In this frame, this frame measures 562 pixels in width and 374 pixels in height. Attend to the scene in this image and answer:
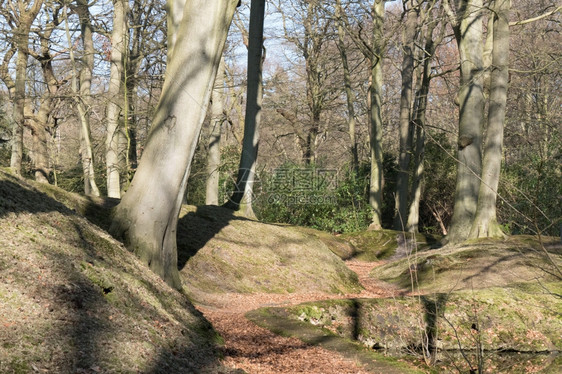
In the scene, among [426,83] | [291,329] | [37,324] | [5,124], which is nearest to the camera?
[37,324]

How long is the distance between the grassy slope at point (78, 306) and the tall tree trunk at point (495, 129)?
867 centimetres

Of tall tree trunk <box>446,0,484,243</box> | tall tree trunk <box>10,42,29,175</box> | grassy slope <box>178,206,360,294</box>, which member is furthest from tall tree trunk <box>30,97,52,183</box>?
tall tree trunk <box>446,0,484,243</box>

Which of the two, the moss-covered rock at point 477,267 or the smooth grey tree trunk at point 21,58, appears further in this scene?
the smooth grey tree trunk at point 21,58

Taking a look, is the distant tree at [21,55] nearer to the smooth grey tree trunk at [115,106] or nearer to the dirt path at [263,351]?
the smooth grey tree trunk at [115,106]

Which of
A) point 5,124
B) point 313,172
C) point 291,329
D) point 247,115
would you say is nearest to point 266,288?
point 291,329

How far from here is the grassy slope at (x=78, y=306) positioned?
131 inches

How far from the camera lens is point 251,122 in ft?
44.0

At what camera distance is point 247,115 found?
1348 cm

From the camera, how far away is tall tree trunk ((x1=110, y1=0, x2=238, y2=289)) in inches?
267

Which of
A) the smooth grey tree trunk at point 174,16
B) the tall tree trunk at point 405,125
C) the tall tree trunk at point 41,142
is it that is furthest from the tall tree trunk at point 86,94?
the tall tree trunk at point 405,125

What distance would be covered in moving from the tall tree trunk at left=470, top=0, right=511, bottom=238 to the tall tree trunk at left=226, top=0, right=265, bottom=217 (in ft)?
18.0

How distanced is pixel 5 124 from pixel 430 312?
16.1m

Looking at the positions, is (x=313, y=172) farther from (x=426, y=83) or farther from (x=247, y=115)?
(x=247, y=115)

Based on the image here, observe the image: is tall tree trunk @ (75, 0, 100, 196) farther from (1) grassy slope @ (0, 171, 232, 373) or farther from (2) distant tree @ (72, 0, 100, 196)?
(1) grassy slope @ (0, 171, 232, 373)
